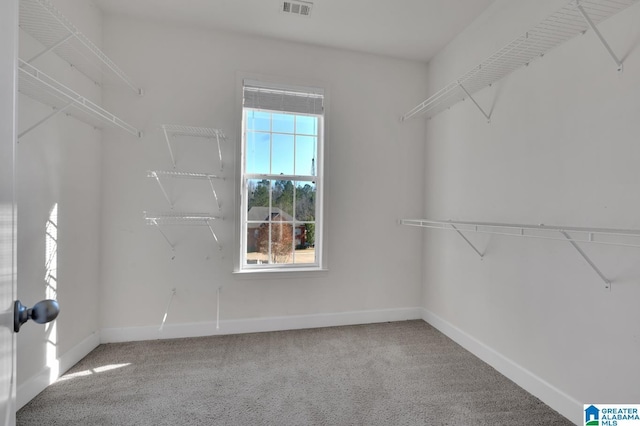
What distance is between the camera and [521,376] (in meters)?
1.84

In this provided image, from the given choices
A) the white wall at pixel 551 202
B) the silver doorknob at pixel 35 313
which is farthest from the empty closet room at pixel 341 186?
the silver doorknob at pixel 35 313

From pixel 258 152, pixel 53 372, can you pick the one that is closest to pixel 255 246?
pixel 258 152

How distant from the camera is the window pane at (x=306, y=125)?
9.01ft

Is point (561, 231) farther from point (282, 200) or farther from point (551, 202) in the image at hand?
point (282, 200)

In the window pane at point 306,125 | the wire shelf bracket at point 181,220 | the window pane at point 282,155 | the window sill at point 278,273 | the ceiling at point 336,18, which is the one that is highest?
the ceiling at point 336,18

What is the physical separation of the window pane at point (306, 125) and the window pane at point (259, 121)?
0.28 metres

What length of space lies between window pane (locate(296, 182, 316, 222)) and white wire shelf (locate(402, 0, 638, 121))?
55.3 inches

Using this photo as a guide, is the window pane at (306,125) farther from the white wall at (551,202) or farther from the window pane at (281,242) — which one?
the white wall at (551,202)

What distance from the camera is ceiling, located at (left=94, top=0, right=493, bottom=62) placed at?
7.07 ft

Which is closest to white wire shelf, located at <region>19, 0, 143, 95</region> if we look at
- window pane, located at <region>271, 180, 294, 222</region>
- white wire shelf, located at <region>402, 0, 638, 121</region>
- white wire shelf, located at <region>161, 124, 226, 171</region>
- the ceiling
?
white wire shelf, located at <region>161, 124, 226, 171</region>

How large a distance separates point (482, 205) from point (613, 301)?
3.11 feet

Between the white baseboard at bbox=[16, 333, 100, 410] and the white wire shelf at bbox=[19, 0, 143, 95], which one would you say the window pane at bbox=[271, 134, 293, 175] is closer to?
the white wire shelf at bbox=[19, 0, 143, 95]

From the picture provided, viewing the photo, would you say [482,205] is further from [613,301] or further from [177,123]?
[177,123]

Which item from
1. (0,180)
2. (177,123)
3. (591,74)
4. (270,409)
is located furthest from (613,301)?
(177,123)
